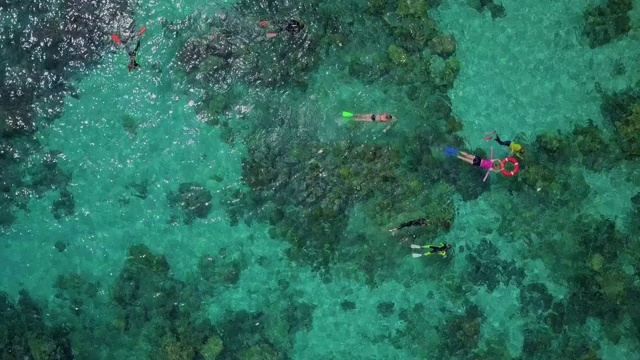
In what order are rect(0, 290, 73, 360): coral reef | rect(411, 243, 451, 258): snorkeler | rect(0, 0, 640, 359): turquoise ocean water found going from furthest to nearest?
rect(0, 0, 640, 359): turquoise ocean water, rect(411, 243, 451, 258): snorkeler, rect(0, 290, 73, 360): coral reef

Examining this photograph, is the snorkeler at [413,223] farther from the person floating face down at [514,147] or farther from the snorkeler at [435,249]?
the person floating face down at [514,147]

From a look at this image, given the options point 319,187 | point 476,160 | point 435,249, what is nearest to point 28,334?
point 319,187

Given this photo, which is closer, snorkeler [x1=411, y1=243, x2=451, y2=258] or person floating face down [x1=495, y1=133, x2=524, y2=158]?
person floating face down [x1=495, y1=133, x2=524, y2=158]

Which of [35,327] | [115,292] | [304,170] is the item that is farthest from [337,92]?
[35,327]

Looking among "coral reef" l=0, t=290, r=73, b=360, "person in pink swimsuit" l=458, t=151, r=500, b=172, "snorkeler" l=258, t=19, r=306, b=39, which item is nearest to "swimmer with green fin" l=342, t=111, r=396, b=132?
"person in pink swimsuit" l=458, t=151, r=500, b=172

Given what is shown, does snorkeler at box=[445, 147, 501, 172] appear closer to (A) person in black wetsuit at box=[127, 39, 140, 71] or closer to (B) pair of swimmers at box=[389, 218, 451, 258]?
(B) pair of swimmers at box=[389, 218, 451, 258]

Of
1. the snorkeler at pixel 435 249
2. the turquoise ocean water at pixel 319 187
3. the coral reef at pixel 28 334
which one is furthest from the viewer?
the turquoise ocean water at pixel 319 187

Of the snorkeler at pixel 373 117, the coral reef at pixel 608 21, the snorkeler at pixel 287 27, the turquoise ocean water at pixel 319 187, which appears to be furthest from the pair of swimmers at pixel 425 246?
the coral reef at pixel 608 21

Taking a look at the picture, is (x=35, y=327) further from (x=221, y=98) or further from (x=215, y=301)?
(x=221, y=98)
